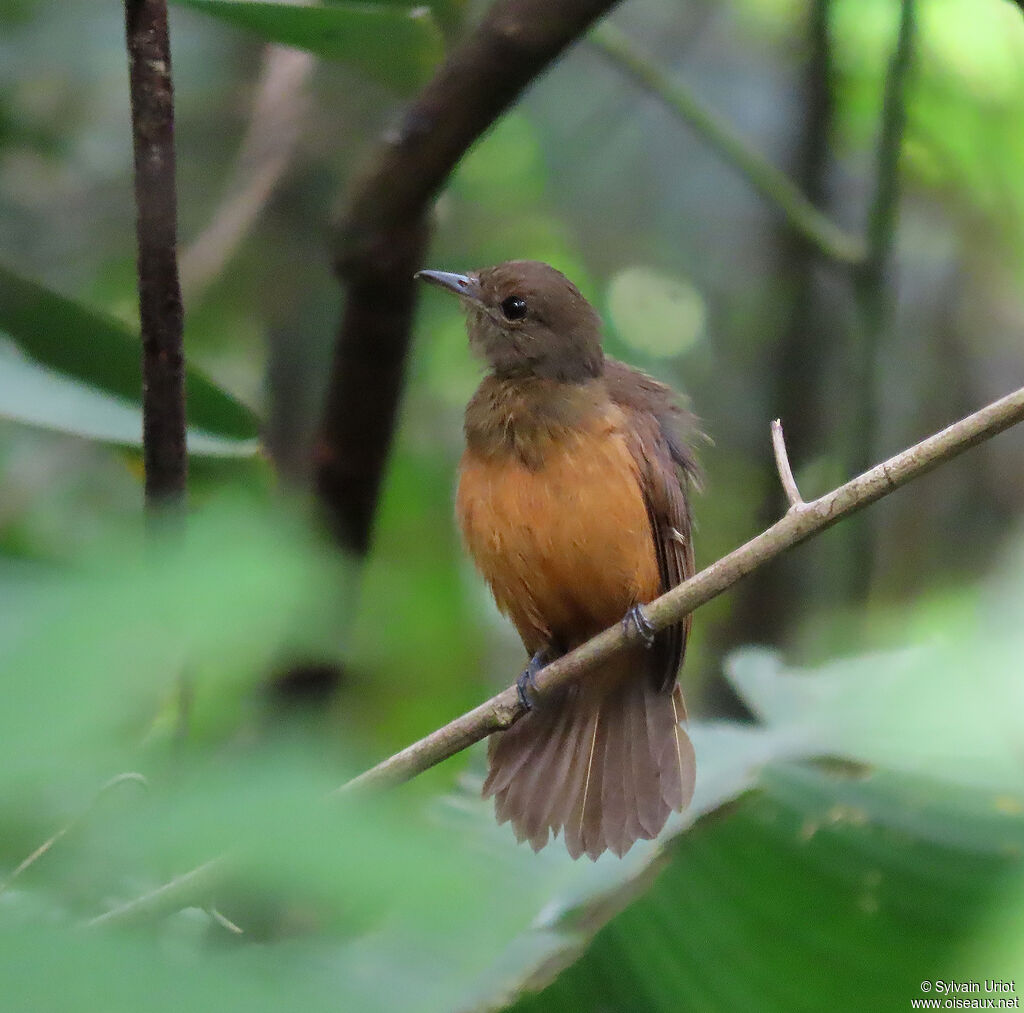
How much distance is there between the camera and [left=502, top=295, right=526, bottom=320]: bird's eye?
11.8 ft

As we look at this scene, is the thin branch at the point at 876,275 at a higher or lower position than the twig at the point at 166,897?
higher

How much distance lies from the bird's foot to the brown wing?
0.96 feet

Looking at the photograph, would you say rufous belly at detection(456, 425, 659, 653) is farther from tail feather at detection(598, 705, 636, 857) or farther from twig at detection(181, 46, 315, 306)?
twig at detection(181, 46, 315, 306)

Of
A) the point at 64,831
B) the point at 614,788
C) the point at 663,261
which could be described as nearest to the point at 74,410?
the point at 614,788

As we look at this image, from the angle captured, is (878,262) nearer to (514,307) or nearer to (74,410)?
(514,307)

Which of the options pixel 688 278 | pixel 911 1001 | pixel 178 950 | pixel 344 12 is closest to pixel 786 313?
pixel 688 278

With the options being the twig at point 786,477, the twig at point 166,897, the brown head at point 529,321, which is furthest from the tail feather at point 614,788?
the twig at point 166,897

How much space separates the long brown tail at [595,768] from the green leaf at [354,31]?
1.62m

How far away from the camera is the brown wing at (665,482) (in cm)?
321

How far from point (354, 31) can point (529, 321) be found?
0.98 metres

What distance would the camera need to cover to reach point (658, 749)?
3.13 metres

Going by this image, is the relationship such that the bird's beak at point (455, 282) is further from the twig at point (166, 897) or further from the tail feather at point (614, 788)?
the twig at point (166, 897)

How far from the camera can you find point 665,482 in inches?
127

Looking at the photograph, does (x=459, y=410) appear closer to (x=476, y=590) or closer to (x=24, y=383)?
(x=476, y=590)
